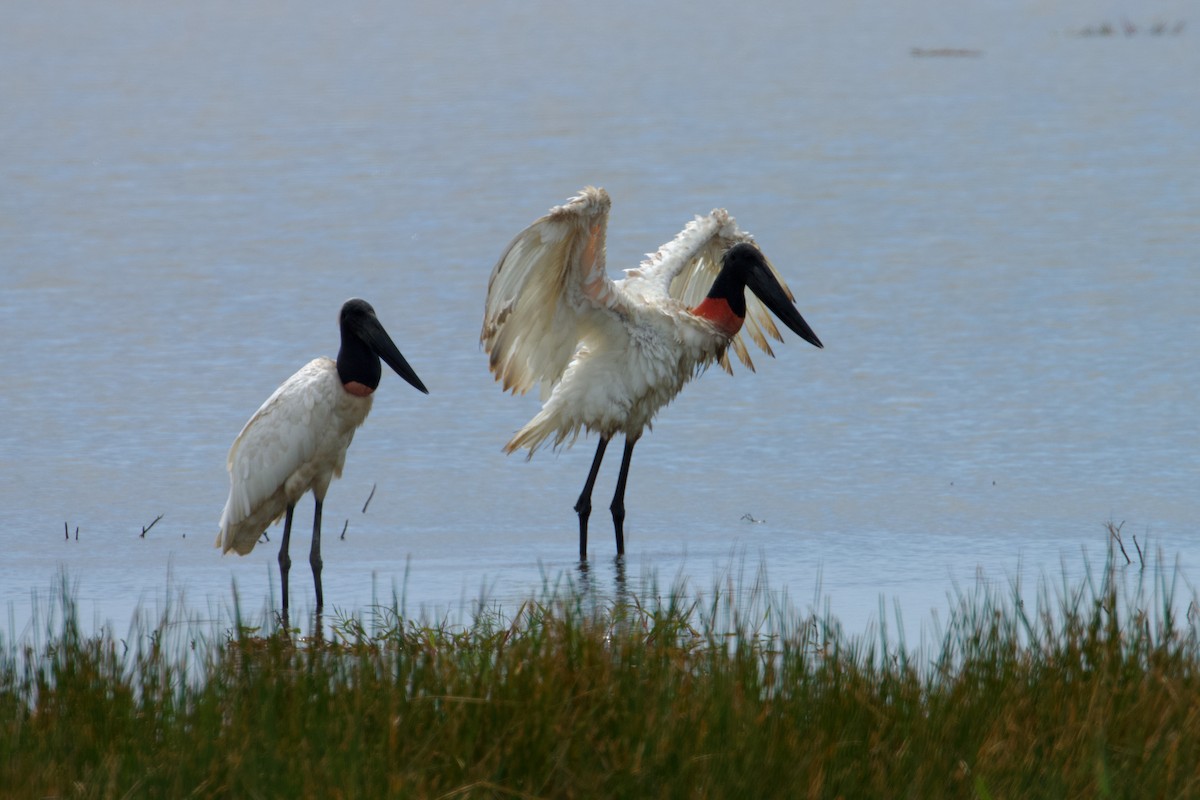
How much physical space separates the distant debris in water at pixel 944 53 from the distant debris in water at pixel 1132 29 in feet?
13.9

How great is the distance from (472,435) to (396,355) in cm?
271

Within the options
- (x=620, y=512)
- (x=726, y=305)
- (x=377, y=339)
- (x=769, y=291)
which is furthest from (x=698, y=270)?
(x=377, y=339)

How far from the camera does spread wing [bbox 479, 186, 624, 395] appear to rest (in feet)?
26.1

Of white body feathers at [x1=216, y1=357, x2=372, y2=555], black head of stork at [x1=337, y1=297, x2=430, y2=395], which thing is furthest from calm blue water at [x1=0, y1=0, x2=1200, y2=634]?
black head of stork at [x1=337, y1=297, x2=430, y2=395]

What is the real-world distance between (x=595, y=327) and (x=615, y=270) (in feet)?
19.3

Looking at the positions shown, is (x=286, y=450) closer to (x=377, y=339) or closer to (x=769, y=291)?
(x=377, y=339)

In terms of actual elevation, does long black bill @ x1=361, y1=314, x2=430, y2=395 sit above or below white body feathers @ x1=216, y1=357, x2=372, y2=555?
above

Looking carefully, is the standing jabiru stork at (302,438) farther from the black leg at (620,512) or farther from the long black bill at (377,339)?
the black leg at (620,512)

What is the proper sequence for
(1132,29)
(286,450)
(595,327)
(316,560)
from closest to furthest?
1. (316,560)
2. (286,450)
3. (595,327)
4. (1132,29)

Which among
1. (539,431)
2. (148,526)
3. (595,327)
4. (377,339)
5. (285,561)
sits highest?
(595,327)

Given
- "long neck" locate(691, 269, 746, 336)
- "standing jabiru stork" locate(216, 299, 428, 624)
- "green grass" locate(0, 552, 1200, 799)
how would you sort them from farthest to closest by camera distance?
1. "long neck" locate(691, 269, 746, 336)
2. "standing jabiru stork" locate(216, 299, 428, 624)
3. "green grass" locate(0, 552, 1200, 799)

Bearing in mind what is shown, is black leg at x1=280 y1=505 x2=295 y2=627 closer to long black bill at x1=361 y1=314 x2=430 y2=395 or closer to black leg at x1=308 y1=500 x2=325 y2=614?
black leg at x1=308 y1=500 x2=325 y2=614

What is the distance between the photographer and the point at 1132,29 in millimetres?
39875

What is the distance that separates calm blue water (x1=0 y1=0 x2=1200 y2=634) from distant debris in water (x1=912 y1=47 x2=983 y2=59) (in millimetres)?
3236
